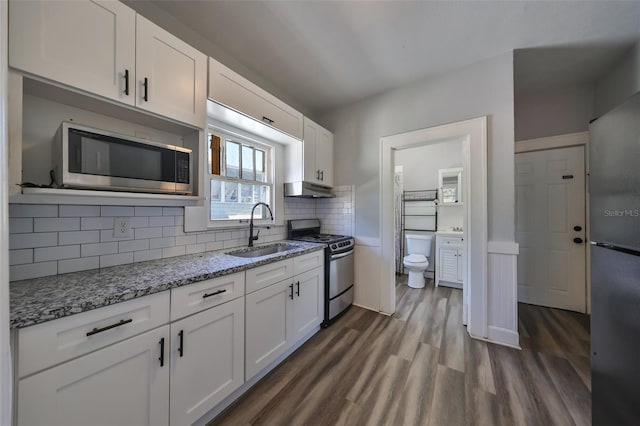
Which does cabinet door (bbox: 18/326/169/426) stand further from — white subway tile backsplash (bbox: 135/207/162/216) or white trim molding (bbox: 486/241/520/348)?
white trim molding (bbox: 486/241/520/348)

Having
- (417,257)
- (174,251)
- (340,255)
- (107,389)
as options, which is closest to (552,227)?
(417,257)

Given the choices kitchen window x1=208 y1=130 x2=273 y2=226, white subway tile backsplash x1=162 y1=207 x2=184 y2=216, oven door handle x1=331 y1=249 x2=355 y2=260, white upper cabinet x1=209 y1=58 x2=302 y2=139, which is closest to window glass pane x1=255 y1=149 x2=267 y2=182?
kitchen window x1=208 y1=130 x2=273 y2=226

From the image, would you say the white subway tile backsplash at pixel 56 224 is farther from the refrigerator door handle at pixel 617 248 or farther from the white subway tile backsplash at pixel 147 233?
the refrigerator door handle at pixel 617 248

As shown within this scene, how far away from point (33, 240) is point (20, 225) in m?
0.09

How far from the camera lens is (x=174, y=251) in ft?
5.47

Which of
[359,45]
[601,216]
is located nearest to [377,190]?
[359,45]

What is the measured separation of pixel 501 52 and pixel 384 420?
3100 mm

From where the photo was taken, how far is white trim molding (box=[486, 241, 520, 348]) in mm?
2055

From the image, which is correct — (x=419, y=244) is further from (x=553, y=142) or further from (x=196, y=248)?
(x=196, y=248)

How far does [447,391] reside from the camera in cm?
155

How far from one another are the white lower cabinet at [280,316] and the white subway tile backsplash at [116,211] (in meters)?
0.92

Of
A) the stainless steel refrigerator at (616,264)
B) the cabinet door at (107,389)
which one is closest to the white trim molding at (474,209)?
the stainless steel refrigerator at (616,264)

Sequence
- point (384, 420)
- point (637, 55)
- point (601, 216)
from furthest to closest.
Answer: point (637, 55) → point (384, 420) → point (601, 216)

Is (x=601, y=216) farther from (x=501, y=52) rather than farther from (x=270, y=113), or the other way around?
(x=270, y=113)
